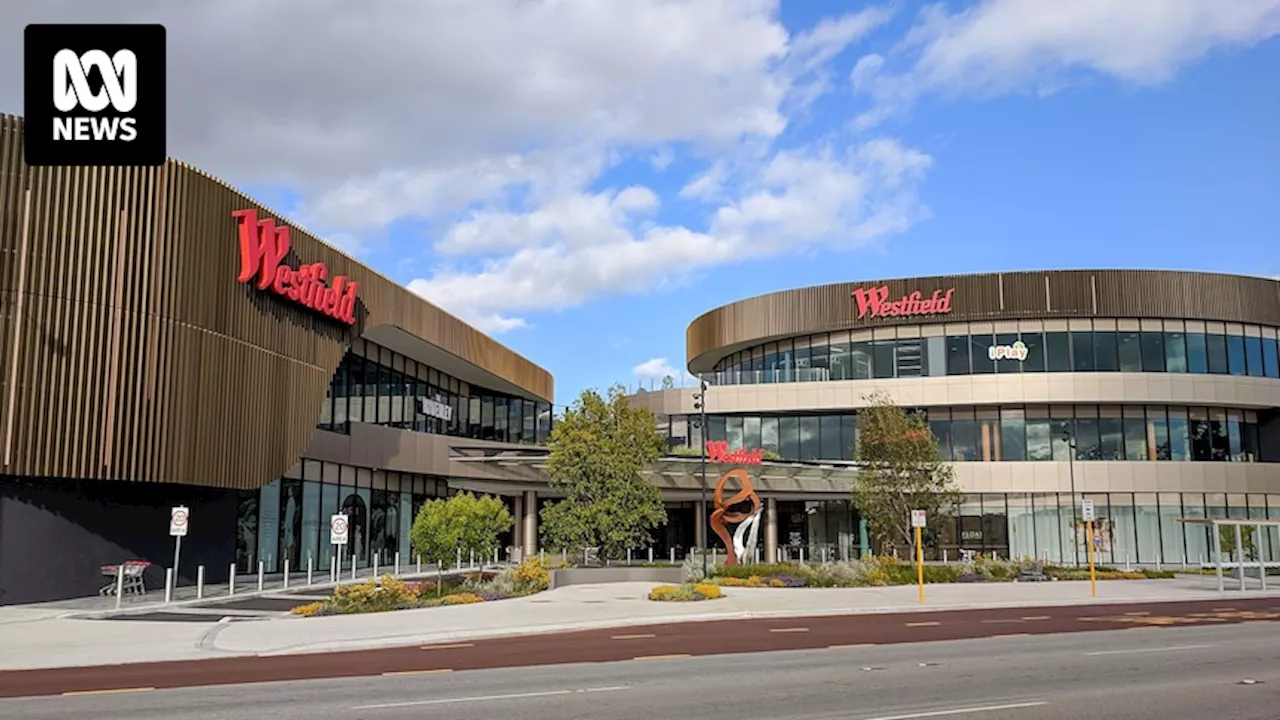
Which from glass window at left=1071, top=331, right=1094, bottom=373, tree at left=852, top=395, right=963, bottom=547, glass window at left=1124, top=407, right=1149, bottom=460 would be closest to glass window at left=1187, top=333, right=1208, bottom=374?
glass window at left=1124, top=407, right=1149, bottom=460

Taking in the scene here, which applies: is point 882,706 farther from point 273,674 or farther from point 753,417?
point 753,417

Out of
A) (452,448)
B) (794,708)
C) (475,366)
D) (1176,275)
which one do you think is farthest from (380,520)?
(1176,275)

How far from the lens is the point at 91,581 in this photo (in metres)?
30.5

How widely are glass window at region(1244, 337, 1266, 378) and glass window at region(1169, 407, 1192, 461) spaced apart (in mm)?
4837

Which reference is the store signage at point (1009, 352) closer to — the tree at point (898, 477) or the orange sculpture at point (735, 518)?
the tree at point (898, 477)

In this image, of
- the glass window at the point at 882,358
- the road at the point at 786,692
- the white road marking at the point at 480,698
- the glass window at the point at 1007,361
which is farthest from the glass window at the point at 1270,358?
the white road marking at the point at 480,698

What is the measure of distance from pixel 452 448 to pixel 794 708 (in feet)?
137

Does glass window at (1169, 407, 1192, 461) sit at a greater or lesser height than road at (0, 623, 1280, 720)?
greater

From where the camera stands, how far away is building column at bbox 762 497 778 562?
5922 centimetres

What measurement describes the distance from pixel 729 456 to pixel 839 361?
52.7ft

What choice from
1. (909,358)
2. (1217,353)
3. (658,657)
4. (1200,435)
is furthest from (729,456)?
(658,657)

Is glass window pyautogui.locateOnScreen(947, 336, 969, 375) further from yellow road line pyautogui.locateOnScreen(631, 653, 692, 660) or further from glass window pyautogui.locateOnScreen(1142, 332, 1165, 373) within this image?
yellow road line pyautogui.locateOnScreen(631, 653, 692, 660)

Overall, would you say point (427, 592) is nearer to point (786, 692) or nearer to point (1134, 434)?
point (786, 692)

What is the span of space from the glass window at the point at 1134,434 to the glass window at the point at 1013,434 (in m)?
5.73
